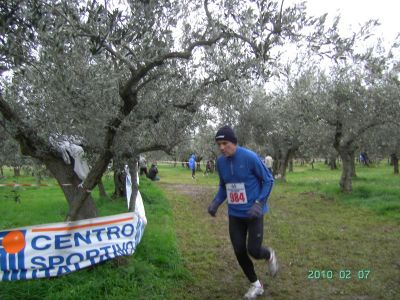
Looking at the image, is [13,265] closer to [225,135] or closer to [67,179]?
[67,179]

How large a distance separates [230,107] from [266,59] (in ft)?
5.63

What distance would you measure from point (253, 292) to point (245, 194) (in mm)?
1325

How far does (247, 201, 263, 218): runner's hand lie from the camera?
5.12 metres

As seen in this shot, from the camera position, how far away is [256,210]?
5145 mm

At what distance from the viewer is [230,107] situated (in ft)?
21.7

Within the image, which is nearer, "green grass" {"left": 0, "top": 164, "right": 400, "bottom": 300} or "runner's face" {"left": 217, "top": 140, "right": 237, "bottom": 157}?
"runner's face" {"left": 217, "top": 140, "right": 237, "bottom": 157}

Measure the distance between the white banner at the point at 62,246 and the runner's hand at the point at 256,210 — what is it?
2352 millimetres

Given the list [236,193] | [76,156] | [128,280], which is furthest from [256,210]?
[76,156]

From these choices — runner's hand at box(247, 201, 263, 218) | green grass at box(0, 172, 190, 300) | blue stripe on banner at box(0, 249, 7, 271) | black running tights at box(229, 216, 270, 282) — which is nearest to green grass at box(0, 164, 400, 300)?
green grass at box(0, 172, 190, 300)

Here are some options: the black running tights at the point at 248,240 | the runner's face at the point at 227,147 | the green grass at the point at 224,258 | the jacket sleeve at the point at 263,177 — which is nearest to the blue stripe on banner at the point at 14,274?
the green grass at the point at 224,258

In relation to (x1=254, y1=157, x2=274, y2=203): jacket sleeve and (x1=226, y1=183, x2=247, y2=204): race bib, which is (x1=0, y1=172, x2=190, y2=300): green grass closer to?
(x1=226, y1=183, x2=247, y2=204): race bib

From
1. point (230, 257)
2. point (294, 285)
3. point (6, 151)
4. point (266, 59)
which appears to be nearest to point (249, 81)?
point (266, 59)

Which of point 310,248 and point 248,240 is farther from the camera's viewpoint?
point 310,248
